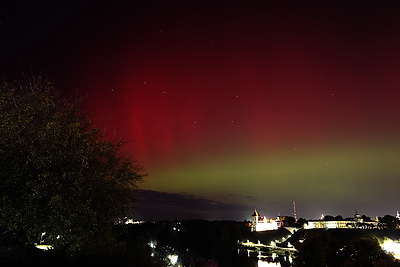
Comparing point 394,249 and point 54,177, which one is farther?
point 394,249

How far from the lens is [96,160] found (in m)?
17.7

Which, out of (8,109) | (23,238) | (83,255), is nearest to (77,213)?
(83,255)

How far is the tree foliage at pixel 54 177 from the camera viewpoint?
46.1 feet

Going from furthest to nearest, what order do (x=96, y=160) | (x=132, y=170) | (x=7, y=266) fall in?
(x=132, y=170) < (x=96, y=160) < (x=7, y=266)

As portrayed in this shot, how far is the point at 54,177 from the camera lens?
14266mm

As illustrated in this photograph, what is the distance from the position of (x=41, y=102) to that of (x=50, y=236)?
24.7ft

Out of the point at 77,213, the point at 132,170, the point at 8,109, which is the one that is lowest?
the point at 77,213

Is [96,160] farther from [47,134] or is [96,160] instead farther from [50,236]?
[50,236]

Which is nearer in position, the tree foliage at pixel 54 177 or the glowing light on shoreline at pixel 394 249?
the tree foliage at pixel 54 177

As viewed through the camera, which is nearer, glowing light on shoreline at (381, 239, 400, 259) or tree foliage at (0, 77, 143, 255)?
tree foliage at (0, 77, 143, 255)

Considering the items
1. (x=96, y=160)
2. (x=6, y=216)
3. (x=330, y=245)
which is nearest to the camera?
(x=6, y=216)

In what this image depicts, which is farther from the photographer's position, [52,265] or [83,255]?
[83,255]

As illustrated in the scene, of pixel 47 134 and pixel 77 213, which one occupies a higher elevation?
pixel 47 134

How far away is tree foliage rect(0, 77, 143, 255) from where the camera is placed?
1405cm
